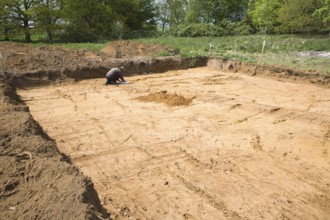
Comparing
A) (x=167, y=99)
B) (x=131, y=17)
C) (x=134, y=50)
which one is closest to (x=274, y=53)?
(x=134, y=50)

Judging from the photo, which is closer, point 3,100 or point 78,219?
point 78,219

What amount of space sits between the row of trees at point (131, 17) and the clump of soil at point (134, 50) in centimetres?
974

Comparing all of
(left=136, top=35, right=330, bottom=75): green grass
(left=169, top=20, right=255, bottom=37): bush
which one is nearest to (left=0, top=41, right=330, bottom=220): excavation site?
(left=136, top=35, right=330, bottom=75): green grass

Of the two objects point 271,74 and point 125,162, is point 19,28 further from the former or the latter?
point 125,162

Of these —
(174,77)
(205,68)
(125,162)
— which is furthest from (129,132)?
(205,68)

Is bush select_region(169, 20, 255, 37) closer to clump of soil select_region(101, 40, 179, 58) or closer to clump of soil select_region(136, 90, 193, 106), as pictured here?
clump of soil select_region(101, 40, 179, 58)

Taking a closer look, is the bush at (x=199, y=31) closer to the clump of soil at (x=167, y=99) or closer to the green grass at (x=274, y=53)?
the green grass at (x=274, y=53)

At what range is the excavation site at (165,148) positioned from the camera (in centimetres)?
421

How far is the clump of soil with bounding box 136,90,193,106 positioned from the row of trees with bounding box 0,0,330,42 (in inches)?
653

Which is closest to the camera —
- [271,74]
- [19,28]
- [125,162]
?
[125,162]

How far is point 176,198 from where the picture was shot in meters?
4.80

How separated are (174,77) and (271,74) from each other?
15.5 ft

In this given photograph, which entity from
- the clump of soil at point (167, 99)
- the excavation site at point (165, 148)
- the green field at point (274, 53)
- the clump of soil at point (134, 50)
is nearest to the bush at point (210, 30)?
the green field at point (274, 53)

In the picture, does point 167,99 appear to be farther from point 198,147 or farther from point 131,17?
point 131,17
